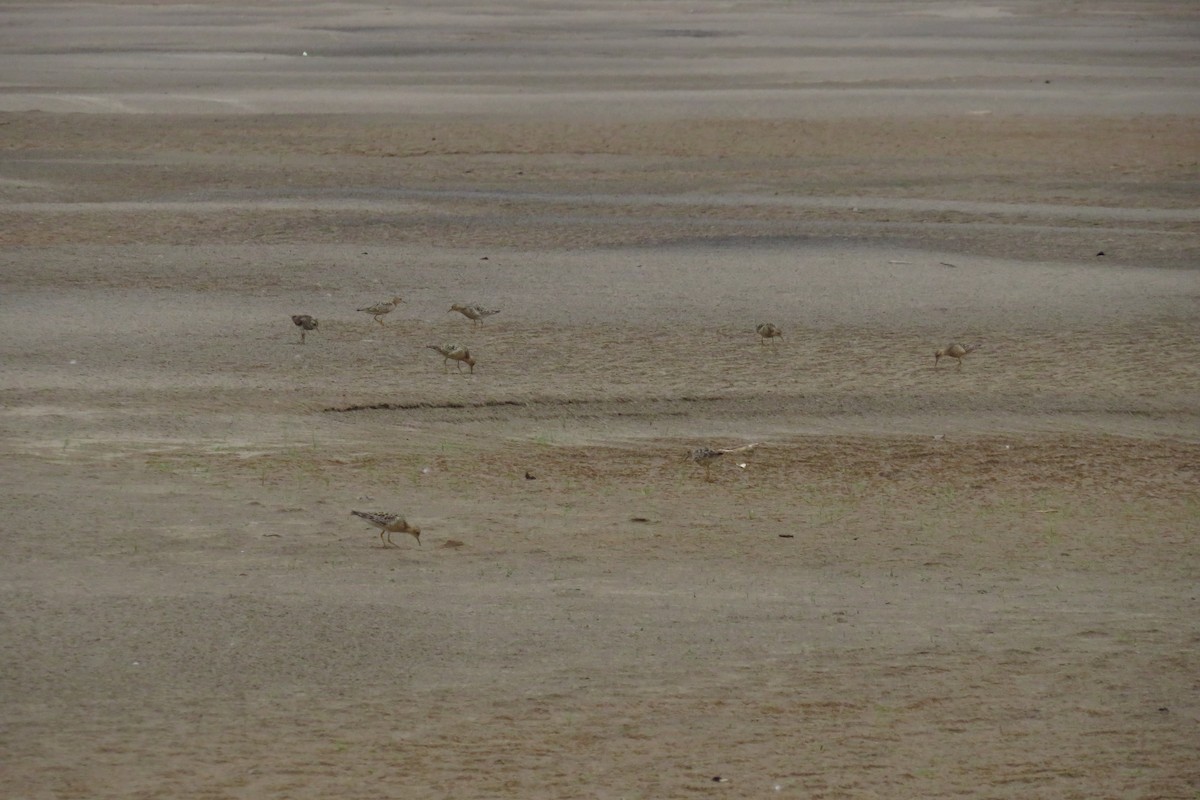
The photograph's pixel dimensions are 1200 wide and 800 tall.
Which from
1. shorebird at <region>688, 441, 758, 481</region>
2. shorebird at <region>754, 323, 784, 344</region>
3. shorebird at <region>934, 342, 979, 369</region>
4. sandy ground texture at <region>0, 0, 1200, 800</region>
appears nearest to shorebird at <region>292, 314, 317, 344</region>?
sandy ground texture at <region>0, 0, 1200, 800</region>

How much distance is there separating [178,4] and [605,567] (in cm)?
4828

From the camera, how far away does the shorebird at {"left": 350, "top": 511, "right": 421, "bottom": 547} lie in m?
7.54

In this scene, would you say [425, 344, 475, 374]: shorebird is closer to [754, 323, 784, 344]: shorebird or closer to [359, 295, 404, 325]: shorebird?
[359, 295, 404, 325]: shorebird

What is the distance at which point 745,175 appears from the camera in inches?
777

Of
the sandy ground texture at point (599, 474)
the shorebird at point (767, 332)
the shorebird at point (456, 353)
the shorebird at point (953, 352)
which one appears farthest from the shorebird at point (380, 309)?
the shorebird at point (953, 352)

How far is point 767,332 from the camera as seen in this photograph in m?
11.6

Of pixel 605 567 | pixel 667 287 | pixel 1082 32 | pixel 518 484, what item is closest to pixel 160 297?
pixel 667 287

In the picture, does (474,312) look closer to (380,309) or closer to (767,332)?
(380,309)

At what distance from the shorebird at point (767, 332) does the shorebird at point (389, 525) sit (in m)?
4.39

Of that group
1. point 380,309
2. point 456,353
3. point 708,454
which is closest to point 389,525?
point 708,454

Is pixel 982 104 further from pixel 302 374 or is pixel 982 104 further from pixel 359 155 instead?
pixel 302 374

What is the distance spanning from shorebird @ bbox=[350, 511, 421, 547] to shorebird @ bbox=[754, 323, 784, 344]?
14.4 feet

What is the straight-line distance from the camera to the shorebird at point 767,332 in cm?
1155

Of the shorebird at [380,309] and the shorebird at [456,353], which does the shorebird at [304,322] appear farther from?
the shorebird at [456,353]
